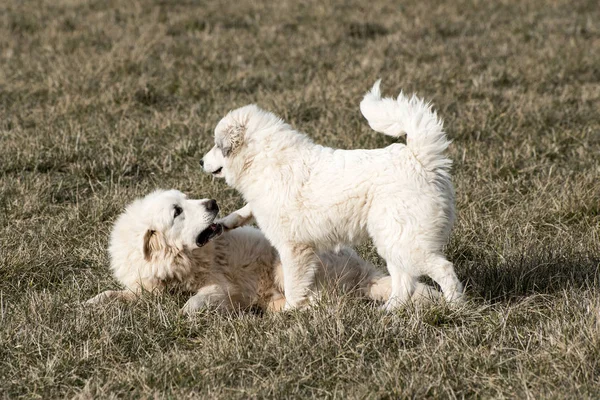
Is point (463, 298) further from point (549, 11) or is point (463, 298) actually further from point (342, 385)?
point (549, 11)

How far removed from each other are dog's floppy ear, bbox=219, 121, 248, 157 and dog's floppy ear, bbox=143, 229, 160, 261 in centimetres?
69

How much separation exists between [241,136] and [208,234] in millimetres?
677

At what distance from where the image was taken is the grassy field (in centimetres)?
387

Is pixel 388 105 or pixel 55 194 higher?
pixel 388 105

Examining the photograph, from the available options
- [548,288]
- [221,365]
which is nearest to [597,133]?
[548,288]

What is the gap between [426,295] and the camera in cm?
463

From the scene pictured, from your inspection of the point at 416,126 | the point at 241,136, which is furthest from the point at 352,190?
the point at 241,136

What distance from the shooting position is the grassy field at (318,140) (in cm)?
387

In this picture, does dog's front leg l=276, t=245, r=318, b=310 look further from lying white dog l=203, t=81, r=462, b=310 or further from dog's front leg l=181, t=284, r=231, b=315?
dog's front leg l=181, t=284, r=231, b=315

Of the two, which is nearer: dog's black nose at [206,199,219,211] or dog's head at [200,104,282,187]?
dog's head at [200,104,282,187]

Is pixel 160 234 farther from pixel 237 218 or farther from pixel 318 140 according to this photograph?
pixel 318 140

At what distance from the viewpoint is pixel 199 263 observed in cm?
508

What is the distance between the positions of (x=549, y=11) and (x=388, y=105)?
9.34 metres

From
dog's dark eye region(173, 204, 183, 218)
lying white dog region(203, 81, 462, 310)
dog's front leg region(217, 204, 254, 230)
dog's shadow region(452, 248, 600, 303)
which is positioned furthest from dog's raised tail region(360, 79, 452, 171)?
dog's dark eye region(173, 204, 183, 218)
